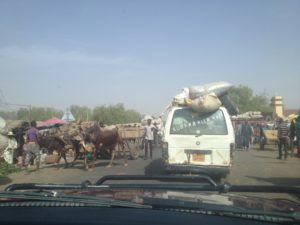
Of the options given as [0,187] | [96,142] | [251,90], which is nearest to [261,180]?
[96,142]

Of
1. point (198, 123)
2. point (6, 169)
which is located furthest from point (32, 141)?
point (198, 123)

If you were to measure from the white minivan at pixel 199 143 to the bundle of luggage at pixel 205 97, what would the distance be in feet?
0.77

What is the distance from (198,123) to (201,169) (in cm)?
Answer: 121

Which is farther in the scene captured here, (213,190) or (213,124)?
(213,124)

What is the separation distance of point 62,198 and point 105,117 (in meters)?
65.9

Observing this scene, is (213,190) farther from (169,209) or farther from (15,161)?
(15,161)

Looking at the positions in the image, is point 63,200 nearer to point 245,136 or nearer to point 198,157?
point 198,157

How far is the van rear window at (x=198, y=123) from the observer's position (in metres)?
11.2

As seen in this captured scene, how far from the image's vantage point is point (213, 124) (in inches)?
445

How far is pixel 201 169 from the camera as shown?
36.3 ft

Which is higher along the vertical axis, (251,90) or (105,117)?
(251,90)

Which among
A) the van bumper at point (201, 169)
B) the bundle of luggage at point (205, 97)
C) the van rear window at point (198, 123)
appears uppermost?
the bundle of luggage at point (205, 97)

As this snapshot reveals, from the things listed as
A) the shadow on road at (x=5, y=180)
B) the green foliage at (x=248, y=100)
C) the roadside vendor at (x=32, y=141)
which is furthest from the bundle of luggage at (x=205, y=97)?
the green foliage at (x=248, y=100)

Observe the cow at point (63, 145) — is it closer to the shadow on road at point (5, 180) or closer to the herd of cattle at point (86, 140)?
the herd of cattle at point (86, 140)
